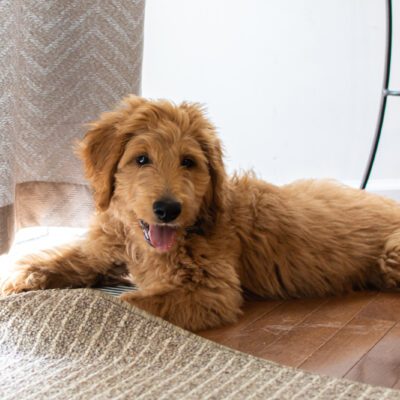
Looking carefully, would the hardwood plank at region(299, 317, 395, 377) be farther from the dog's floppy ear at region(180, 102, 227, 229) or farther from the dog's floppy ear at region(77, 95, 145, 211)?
the dog's floppy ear at region(77, 95, 145, 211)

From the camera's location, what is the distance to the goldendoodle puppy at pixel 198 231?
2057 millimetres

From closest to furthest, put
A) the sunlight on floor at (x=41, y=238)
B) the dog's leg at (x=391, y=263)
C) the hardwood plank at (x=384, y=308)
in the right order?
the hardwood plank at (x=384, y=308), the dog's leg at (x=391, y=263), the sunlight on floor at (x=41, y=238)

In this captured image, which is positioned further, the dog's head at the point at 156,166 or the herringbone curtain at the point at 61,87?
the herringbone curtain at the point at 61,87

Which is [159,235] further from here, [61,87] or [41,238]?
[41,238]

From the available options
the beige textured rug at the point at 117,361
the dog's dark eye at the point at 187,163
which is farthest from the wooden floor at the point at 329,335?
the dog's dark eye at the point at 187,163

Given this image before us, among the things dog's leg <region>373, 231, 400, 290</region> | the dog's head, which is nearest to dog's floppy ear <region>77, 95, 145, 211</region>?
the dog's head

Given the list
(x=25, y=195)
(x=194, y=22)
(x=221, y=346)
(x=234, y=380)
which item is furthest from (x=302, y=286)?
(x=194, y=22)

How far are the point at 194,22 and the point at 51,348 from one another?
2064 millimetres

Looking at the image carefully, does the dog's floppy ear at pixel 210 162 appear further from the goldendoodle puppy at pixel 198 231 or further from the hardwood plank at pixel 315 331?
the hardwood plank at pixel 315 331

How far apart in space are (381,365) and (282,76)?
2039 millimetres

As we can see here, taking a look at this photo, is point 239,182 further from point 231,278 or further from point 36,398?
point 36,398

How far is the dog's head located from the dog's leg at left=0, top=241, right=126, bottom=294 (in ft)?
0.78

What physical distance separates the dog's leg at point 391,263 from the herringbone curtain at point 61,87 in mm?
1025

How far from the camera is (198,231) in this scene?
2.23 m
